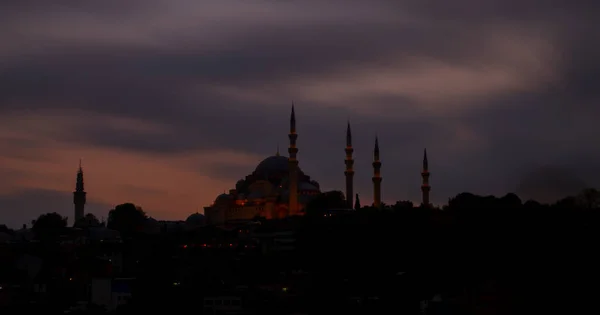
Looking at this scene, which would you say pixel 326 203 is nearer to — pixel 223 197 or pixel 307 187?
pixel 307 187

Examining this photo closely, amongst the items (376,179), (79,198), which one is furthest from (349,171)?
(79,198)

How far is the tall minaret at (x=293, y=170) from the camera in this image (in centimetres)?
13050

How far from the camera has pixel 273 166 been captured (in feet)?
494

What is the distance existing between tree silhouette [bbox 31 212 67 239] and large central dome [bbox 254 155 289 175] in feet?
70.3

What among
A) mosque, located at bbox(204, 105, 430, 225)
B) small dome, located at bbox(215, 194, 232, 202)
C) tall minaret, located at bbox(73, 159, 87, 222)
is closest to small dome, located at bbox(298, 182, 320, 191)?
mosque, located at bbox(204, 105, 430, 225)

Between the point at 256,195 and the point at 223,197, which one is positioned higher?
the point at 223,197

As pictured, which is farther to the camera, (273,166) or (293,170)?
(273,166)

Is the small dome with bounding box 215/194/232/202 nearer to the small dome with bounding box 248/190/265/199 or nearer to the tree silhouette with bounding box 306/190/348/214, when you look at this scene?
the small dome with bounding box 248/190/265/199

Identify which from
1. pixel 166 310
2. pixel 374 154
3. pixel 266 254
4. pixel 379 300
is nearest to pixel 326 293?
pixel 379 300

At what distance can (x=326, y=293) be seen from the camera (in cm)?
7075

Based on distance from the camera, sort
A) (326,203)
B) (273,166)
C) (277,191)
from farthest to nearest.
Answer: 1. (273,166)
2. (277,191)
3. (326,203)

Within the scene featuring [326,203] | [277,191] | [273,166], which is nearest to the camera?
[326,203]

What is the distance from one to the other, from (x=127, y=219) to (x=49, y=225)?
34.5 ft

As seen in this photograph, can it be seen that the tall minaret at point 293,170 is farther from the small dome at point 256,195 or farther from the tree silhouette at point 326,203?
the small dome at point 256,195
